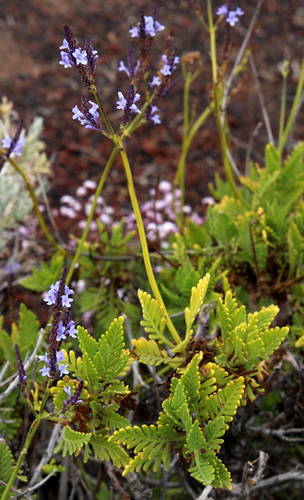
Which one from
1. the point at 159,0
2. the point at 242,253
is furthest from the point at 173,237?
the point at 159,0

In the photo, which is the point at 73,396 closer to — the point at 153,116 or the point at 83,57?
the point at 83,57

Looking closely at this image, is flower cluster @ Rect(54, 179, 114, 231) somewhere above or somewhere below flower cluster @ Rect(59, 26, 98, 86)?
above

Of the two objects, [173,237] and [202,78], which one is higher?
[202,78]

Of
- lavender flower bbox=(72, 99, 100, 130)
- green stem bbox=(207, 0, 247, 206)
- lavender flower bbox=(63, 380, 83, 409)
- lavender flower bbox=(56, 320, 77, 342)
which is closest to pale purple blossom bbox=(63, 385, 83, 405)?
lavender flower bbox=(63, 380, 83, 409)

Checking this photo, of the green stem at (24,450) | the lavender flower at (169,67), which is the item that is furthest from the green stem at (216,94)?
the green stem at (24,450)

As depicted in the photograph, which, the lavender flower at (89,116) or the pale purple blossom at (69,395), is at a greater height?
the lavender flower at (89,116)

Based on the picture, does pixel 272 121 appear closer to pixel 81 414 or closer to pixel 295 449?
pixel 295 449

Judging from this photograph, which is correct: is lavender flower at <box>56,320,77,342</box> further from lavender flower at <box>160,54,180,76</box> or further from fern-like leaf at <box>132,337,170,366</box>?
lavender flower at <box>160,54,180,76</box>

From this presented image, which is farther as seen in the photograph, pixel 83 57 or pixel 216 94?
pixel 216 94

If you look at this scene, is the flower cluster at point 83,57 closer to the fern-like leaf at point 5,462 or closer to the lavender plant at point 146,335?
the lavender plant at point 146,335

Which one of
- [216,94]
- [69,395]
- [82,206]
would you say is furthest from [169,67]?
[82,206]

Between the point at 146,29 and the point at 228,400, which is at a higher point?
the point at 146,29
